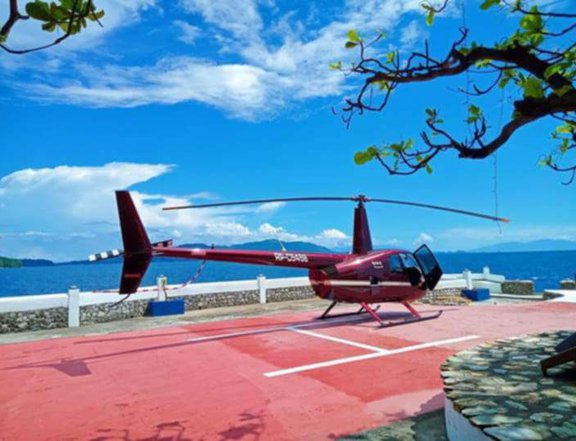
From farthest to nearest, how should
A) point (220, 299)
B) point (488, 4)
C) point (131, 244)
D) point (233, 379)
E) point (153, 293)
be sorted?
point (220, 299)
point (153, 293)
point (131, 244)
point (233, 379)
point (488, 4)

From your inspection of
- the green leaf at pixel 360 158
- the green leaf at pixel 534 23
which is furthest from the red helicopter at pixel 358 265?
the green leaf at pixel 534 23

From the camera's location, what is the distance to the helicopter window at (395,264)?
1059cm

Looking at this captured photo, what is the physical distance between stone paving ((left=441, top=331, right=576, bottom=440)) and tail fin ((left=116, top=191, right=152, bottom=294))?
19.2 ft

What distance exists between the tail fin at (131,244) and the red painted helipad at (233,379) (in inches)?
55.6

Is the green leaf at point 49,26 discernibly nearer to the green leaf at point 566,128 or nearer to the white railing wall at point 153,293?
the green leaf at point 566,128

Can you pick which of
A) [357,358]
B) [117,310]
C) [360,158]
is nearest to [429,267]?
[357,358]

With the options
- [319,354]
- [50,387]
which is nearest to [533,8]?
[319,354]

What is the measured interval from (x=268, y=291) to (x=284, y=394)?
1009 centimetres

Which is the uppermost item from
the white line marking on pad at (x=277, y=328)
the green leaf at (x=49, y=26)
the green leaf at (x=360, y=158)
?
the green leaf at (x=49, y=26)

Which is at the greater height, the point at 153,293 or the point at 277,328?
the point at 153,293

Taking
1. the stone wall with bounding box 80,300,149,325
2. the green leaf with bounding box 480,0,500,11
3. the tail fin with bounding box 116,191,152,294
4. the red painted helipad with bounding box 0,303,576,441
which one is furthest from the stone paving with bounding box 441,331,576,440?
the stone wall with bounding box 80,300,149,325

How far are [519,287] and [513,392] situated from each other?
1763cm

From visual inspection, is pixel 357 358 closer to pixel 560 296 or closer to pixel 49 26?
pixel 49 26

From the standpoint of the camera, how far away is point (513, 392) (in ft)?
12.8
